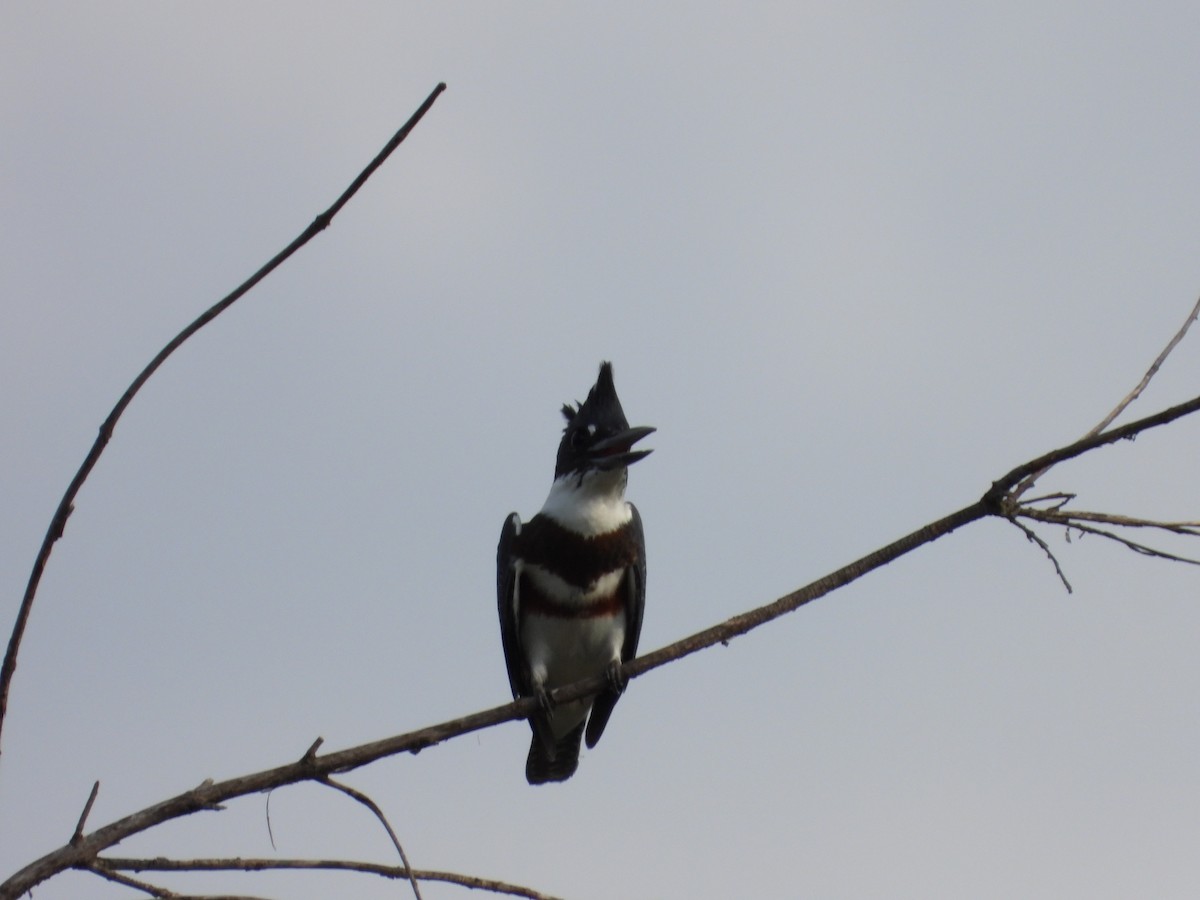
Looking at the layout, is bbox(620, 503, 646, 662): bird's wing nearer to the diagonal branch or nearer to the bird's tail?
the bird's tail

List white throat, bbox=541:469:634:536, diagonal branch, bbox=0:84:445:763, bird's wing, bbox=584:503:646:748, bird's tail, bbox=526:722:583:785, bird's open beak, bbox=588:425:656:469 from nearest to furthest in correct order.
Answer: diagonal branch, bbox=0:84:445:763 < bird's open beak, bbox=588:425:656:469 < white throat, bbox=541:469:634:536 < bird's wing, bbox=584:503:646:748 < bird's tail, bbox=526:722:583:785

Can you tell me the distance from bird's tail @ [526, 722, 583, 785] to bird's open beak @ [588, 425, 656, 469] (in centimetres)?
166

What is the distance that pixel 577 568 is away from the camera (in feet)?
22.2

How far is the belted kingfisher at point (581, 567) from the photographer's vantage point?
675cm

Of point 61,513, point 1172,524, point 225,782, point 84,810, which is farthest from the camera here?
point 1172,524

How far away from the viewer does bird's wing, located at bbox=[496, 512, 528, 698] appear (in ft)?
23.0

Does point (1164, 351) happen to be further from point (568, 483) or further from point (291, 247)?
point (568, 483)

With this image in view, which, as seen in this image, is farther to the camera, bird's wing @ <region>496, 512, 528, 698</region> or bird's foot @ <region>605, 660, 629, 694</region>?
bird's wing @ <region>496, 512, 528, 698</region>

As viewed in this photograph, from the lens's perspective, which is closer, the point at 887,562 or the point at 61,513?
the point at 61,513

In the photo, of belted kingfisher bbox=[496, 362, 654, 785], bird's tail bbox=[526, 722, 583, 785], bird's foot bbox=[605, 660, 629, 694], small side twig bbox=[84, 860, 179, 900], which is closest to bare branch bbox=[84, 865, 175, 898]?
small side twig bbox=[84, 860, 179, 900]

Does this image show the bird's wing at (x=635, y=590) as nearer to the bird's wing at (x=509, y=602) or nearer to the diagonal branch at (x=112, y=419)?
the bird's wing at (x=509, y=602)

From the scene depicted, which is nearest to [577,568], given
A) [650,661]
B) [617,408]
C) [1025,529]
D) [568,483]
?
[568,483]

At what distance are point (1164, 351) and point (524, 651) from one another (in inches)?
156

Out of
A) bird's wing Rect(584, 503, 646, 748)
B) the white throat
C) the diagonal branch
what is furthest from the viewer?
bird's wing Rect(584, 503, 646, 748)
